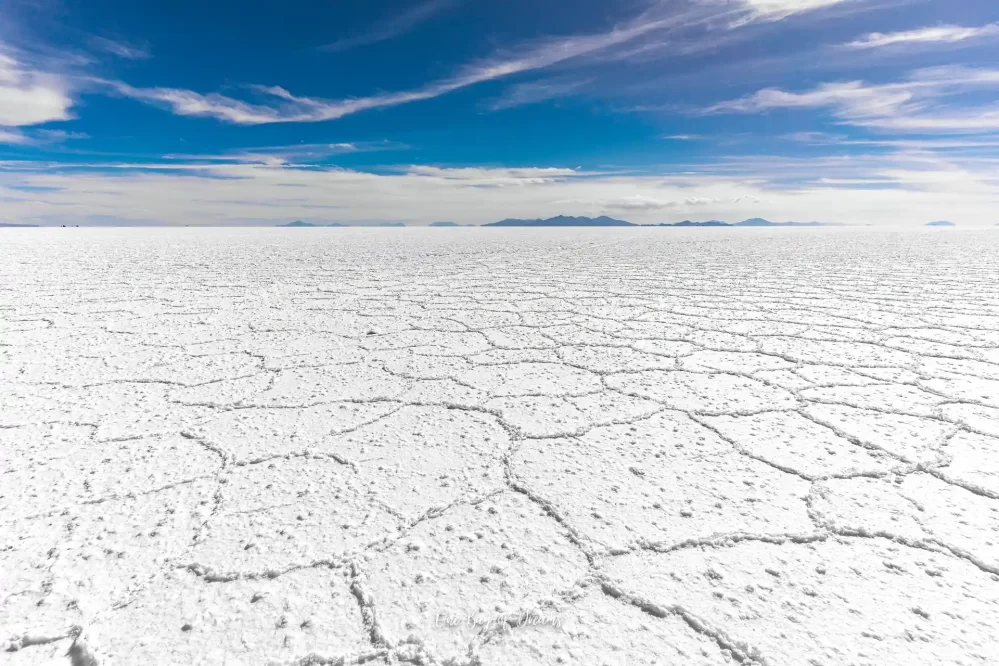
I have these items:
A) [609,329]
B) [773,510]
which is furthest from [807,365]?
[773,510]

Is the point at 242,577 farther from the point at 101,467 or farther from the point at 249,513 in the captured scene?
the point at 101,467

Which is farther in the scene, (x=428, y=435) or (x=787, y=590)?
(x=428, y=435)

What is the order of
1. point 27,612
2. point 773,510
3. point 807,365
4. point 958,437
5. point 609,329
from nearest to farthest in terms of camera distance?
point 27,612 < point 773,510 < point 958,437 < point 807,365 < point 609,329

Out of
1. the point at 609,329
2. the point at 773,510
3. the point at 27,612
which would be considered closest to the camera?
the point at 27,612

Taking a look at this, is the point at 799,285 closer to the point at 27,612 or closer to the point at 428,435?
the point at 428,435

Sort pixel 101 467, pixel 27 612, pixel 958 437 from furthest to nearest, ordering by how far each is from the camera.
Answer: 1. pixel 958 437
2. pixel 101 467
3. pixel 27 612

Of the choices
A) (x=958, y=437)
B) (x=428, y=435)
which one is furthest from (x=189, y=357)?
(x=958, y=437)
